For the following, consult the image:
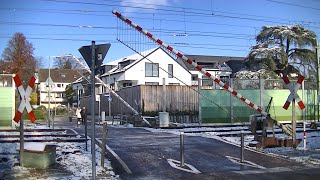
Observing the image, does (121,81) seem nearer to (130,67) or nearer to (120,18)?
(130,67)

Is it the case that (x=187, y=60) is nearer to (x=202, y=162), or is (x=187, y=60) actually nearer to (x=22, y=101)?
(x=202, y=162)

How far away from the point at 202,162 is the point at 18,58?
92.7 feet

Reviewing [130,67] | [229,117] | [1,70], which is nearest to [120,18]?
[229,117]

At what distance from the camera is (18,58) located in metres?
36.9

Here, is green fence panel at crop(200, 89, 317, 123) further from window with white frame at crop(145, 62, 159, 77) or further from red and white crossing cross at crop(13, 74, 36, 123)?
window with white frame at crop(145, 62, 159, 77)

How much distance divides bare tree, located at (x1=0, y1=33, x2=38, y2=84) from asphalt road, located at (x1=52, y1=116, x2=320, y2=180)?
1972 centimetres

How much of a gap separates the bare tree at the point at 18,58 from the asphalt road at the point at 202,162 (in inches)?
776

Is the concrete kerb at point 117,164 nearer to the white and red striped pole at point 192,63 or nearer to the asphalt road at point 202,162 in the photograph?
the asphalt road at point 202,162

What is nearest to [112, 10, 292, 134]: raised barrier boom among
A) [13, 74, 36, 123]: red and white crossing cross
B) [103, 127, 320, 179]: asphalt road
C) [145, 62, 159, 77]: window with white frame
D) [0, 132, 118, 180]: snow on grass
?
[103, 127, 320, 179]: asphalt road

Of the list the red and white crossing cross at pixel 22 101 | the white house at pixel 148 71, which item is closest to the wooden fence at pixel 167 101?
the red and white crossing cross at pixel 22 101

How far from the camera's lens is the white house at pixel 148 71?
218 ft

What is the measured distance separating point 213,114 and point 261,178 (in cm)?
1916

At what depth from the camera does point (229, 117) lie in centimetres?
2967

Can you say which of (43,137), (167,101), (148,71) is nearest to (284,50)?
(167,101)
